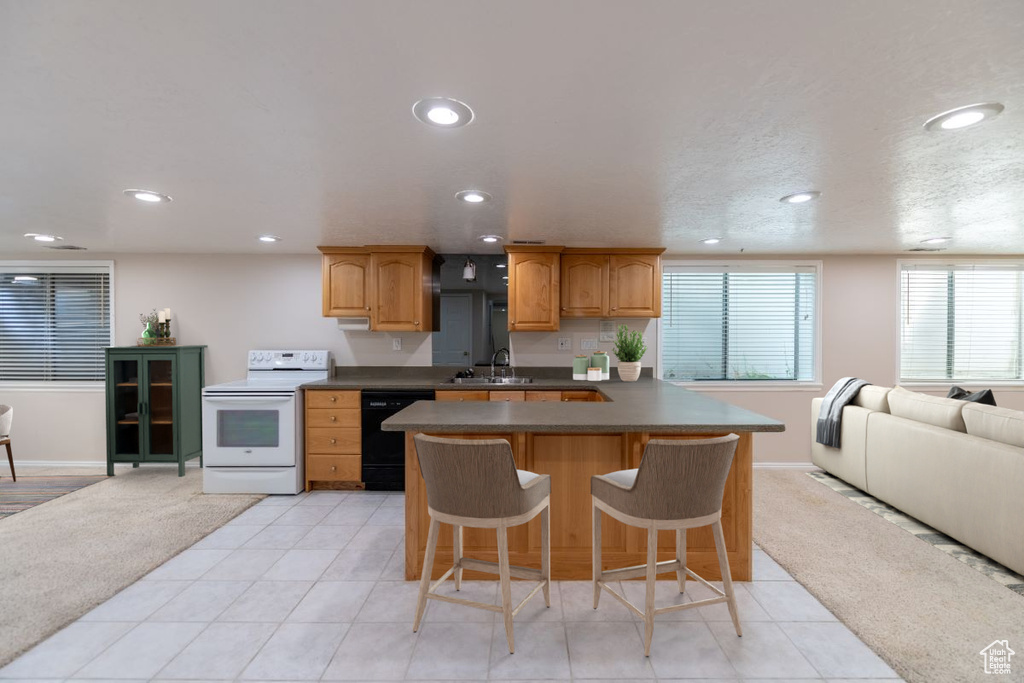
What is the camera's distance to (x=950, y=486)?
2.88m

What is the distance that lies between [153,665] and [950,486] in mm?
4232

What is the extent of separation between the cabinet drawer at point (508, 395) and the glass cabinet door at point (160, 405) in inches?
114

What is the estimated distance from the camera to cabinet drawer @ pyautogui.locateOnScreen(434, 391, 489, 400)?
13.2ft

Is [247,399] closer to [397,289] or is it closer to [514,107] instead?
[397,289]

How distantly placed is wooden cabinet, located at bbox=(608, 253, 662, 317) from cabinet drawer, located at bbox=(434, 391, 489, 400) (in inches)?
56.2

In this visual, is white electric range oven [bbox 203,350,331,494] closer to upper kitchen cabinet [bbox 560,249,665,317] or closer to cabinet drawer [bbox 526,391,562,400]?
cabinet drawer [bbox 526,391,562,400]

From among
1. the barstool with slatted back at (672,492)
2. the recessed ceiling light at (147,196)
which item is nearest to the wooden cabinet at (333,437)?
the recessed ceiling light at (147,196)

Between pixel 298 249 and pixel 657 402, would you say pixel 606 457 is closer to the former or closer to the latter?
pixel 657 402

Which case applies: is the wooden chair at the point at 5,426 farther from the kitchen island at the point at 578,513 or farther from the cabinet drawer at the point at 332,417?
the kitchen island at the point at 578,513

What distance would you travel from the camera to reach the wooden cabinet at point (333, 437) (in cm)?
398

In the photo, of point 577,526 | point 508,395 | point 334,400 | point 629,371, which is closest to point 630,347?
point 629,371

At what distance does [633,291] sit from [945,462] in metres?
2.48

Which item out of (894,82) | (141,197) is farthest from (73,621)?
(894,82)

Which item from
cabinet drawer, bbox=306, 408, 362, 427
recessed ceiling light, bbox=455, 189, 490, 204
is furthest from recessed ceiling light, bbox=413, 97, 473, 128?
cabinet drawer, bbox=306, 408, 362, 427
